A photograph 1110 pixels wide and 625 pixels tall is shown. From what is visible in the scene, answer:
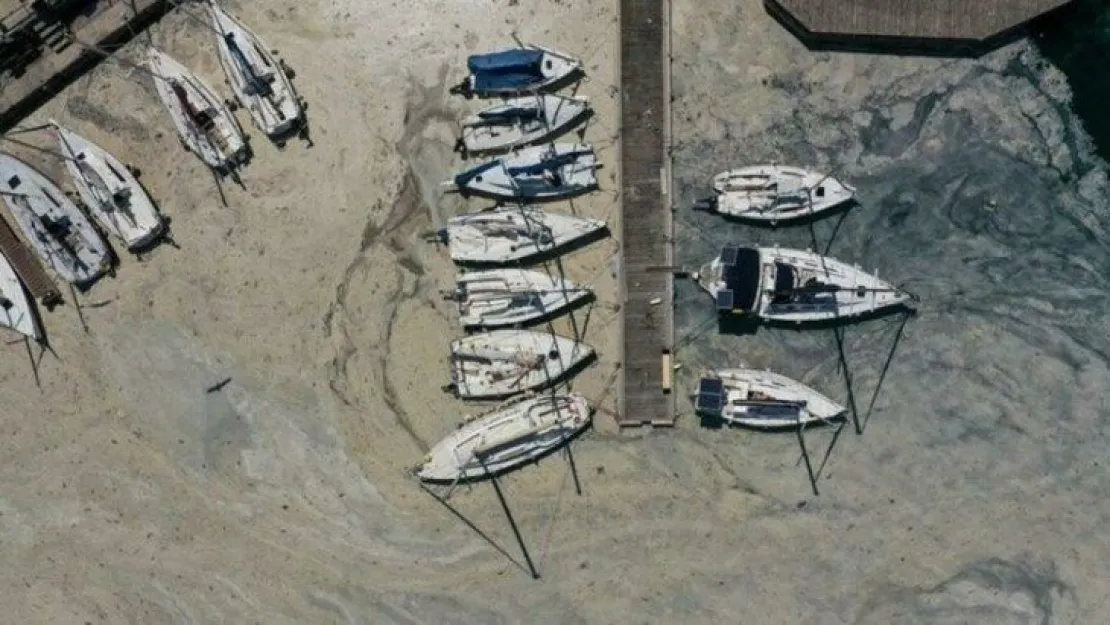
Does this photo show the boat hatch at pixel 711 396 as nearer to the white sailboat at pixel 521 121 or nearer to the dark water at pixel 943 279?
the dark water at pixel 943 279

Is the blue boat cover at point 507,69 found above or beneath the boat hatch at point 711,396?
above

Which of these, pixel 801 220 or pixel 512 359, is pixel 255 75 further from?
pixel 801 220

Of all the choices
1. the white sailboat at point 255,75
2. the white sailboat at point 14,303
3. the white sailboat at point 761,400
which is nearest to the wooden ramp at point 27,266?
the white sailboat at point 14,303

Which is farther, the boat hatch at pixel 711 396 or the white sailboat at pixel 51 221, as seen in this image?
the white sailboat at pixel 51 221

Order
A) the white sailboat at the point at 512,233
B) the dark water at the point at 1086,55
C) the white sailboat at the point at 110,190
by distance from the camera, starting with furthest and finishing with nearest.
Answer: the dark water at the point at 1086,55
the white sailboat at the point at 110,190
the white sailboat at the point at 512,233

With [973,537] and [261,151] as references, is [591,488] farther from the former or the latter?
[261,151]

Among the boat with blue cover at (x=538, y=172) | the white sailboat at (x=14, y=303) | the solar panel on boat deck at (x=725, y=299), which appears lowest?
the solar panel on boat deck at (x=725, y=299)

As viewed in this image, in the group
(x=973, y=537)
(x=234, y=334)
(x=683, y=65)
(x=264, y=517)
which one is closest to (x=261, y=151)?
(x=234, y=334)

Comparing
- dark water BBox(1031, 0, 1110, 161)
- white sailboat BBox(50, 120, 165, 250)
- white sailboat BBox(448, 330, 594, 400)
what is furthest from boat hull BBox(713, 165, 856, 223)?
white sailboat BBox(50, 120, 165, 250)

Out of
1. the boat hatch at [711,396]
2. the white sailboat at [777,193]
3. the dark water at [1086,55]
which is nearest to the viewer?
the boat hatch at [711,396]
